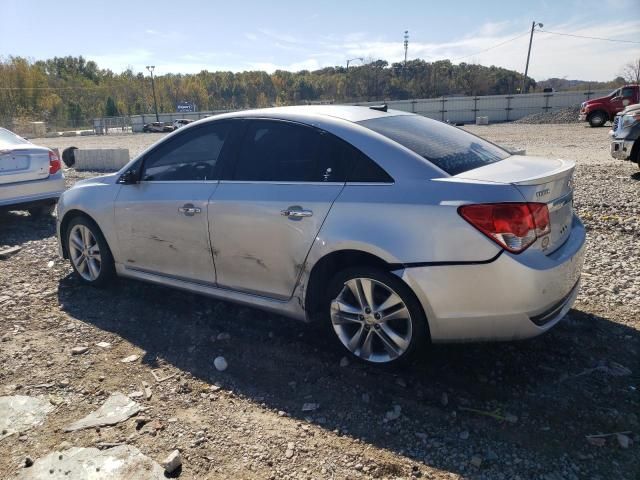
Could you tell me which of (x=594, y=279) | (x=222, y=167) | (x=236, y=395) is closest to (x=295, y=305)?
(x=236, y=395)

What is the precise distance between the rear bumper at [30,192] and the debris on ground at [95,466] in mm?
5522

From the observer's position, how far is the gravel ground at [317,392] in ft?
8.11

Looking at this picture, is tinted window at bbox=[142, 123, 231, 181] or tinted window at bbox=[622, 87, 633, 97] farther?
tinted window at bbox=[622, 87, 633, 97]

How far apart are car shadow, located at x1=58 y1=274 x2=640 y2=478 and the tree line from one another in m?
71.5

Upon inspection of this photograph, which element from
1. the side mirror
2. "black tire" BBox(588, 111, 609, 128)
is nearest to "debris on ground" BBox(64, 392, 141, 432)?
the side mirror

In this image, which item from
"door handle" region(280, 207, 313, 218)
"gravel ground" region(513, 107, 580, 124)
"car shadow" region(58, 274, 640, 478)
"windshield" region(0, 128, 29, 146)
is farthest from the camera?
"gravel ground" region(513, 107, 580, 124)

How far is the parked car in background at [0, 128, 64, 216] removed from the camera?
6.92 m

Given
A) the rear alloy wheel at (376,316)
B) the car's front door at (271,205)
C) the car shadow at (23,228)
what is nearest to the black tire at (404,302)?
the rear alloy wheel at (376,316)

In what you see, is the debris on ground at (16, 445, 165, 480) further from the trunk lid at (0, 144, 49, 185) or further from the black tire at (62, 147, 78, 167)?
the black tire at (62, 147, 78, 167)

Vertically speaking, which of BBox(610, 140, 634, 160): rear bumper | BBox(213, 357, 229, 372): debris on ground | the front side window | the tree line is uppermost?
the tree line

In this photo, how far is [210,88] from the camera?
113 metres

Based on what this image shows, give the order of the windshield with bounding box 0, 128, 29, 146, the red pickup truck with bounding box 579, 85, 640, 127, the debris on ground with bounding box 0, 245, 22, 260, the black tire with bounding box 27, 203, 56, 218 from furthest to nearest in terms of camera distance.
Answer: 1. the red pickup truck with bounding box 579, 85, 640, 127
2. the black tire with bounding box 27, 203, 56, 218
3. the windshield with bounding box 0, 128, 29, 146
4. the debris on ground with bounding box 0, 245, 22, 260

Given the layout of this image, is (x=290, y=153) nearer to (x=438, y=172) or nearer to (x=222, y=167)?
(x=222, y=167)

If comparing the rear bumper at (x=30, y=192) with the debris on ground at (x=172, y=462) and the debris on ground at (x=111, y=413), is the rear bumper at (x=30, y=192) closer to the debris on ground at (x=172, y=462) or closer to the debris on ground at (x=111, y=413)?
the debris on ground at (x=111, y=413)
